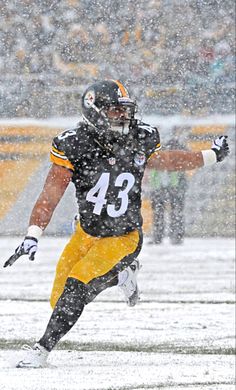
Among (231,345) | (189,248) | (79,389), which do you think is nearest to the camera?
(79,389)

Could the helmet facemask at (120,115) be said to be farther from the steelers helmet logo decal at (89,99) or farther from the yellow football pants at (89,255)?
the yellow football pants at (89,255)

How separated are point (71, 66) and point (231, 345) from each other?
20.4 feet

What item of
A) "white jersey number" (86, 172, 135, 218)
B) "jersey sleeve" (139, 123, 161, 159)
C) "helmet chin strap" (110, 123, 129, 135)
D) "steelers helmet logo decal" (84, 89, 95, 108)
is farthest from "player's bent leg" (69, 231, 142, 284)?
"steelers helmet logo decal" (84, 89, 95, 108)

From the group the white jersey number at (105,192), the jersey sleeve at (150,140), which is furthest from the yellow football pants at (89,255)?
the jersey sleeve at (150,140)

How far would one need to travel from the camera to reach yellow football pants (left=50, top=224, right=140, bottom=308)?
16.1 ft

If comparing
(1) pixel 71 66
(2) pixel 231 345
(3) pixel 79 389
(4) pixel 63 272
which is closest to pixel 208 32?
(1) pixel 71 66

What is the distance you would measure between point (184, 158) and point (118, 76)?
642cm

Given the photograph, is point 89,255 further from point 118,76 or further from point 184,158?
point 118,76

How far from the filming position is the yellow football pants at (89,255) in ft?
16.1

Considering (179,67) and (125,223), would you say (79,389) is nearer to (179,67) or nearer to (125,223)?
(125,223)

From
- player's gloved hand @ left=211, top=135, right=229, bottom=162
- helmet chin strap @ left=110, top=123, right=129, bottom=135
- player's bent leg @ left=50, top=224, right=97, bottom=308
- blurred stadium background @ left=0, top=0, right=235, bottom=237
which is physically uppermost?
helmet chin strap @ left=110, top=123, right=129, bottom=135

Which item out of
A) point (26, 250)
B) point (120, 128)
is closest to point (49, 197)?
point (26, 250)

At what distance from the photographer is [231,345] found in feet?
19.4

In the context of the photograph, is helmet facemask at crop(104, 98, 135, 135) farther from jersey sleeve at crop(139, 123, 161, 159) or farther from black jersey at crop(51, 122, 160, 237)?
jersey sleeve at crop(139, 123, 161, 159)
